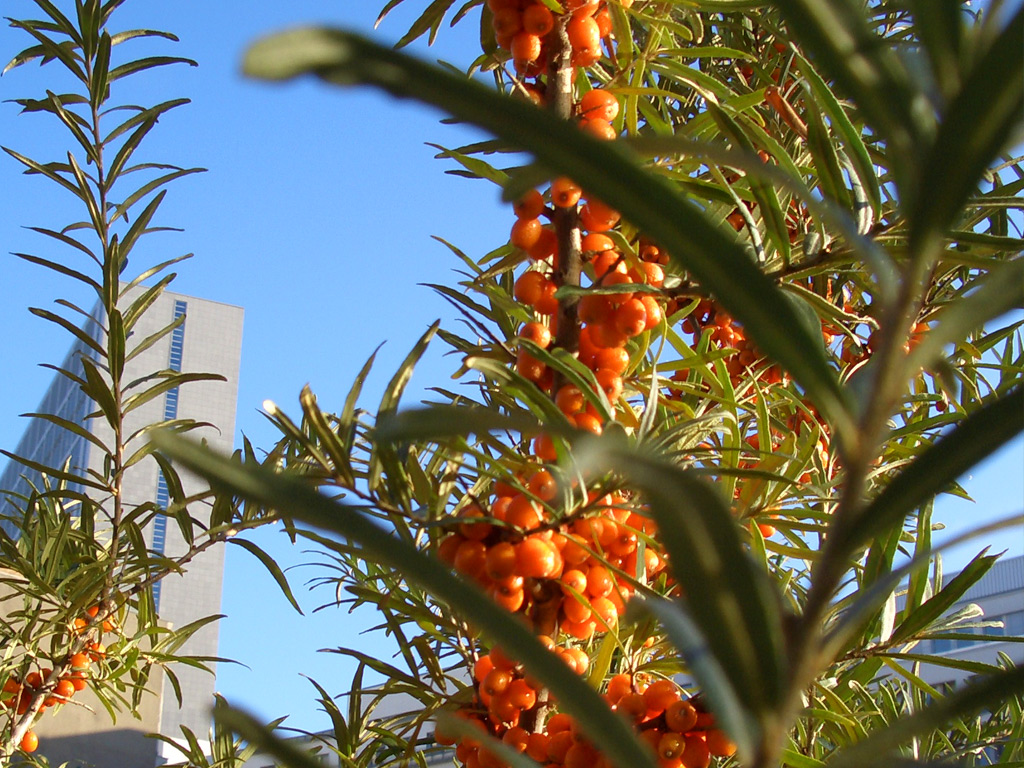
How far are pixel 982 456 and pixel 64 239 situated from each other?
4.23 ft

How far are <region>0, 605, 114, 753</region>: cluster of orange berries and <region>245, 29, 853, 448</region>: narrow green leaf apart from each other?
1342 millimetres

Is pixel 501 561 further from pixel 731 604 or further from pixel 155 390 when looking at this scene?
pixel 155 390

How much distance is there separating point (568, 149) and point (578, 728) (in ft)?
1.61

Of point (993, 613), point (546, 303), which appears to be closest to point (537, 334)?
point (546, 303)

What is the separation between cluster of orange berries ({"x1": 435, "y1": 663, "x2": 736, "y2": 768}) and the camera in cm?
64

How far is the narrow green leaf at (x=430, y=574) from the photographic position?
0.26 metres

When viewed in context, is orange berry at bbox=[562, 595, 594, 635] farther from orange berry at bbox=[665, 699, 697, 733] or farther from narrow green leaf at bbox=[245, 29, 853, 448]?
narrow green leaf at bbox=[245, 29, 853, 448]

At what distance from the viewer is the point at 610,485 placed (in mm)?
679

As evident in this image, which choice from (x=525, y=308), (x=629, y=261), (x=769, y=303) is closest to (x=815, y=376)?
(x=769, y=303)

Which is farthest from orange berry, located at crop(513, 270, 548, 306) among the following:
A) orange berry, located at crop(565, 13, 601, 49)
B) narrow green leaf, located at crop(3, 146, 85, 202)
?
narrow green leaf, located at crop(3, 146, 85, 202)

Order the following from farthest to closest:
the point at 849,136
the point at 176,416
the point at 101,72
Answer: the point at 176,416
the point at 101,72
the point at 849,136

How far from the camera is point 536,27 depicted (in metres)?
0.83

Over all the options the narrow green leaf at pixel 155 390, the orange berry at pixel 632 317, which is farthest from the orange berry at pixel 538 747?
the narrow green leaf at pixel 155 390

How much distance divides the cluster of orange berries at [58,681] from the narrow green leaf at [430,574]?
1272mm
